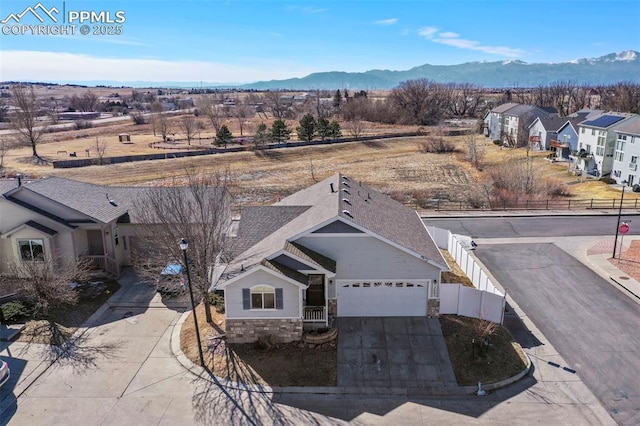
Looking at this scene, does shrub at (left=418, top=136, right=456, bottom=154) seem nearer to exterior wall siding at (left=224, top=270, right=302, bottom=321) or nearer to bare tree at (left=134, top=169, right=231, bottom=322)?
bare tree at (left=134, top=169, right=231, bottom=322)

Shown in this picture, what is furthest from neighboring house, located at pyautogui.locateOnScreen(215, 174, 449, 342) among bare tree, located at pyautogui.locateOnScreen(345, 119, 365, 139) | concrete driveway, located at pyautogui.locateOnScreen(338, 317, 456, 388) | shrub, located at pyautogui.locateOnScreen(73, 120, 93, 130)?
shrub, located at pyautogui.locateOnScreen(73, 120, 93, 130)

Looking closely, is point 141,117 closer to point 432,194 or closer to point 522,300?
point 432,194

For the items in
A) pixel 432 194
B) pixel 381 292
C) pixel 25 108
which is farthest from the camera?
pixel 25 108

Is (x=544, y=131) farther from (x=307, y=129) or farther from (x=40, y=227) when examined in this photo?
(x=40, y=227)

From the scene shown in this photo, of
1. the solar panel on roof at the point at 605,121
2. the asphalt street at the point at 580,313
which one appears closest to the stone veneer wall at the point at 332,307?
the asphalt street at the point at 580,313

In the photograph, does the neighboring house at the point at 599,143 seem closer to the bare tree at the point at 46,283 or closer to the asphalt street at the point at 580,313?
the asphalt street at the point at 580,313

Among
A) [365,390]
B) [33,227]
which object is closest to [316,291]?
[365,390]

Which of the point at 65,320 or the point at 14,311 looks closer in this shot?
the point at 14,311

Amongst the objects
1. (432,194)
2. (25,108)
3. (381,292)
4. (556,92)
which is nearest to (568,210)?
(432,194)
